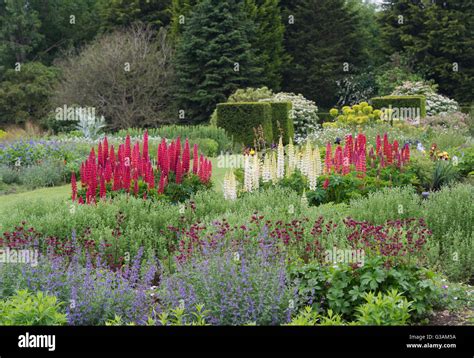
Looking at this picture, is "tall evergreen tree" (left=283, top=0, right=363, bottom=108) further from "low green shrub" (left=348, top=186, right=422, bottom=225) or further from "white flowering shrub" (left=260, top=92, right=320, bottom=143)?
"low green shrub" (left=348, top=186, right=422, bottom=225)

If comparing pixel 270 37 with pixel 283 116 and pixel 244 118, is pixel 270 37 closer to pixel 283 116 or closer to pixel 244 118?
pixel 283 116

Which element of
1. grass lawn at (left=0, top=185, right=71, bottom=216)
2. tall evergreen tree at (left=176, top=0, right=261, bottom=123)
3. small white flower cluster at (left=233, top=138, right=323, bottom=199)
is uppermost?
tall evergreen tree at (left=176, top=0, right=261, bottom=123)

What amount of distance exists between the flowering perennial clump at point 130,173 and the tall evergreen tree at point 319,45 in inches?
1004

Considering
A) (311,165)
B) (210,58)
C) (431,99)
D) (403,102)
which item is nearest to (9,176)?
(311,165)

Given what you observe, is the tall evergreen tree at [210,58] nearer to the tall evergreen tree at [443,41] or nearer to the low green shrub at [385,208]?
the tall evergreen tree at [443,41]

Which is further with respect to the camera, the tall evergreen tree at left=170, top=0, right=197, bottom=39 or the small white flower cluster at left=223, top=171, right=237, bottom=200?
the tall evergreen tree at left=170, top=0, right=197, bottom=39

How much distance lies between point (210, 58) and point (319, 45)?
8388 mm

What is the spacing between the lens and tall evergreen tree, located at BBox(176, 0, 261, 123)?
93.5 feet

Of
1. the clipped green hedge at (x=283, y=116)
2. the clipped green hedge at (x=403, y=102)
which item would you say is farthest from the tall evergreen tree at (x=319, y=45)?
the clipped green hedge at (x=283, y=116)

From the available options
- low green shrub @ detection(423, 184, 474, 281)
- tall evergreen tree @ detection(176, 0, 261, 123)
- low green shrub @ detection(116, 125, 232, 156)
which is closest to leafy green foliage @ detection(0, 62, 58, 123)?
tall evergreen tree @ detection(176, 0, 261, 123)

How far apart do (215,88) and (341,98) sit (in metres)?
7.33

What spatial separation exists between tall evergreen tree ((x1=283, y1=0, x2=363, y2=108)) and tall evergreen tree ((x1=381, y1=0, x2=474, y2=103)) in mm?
2522
